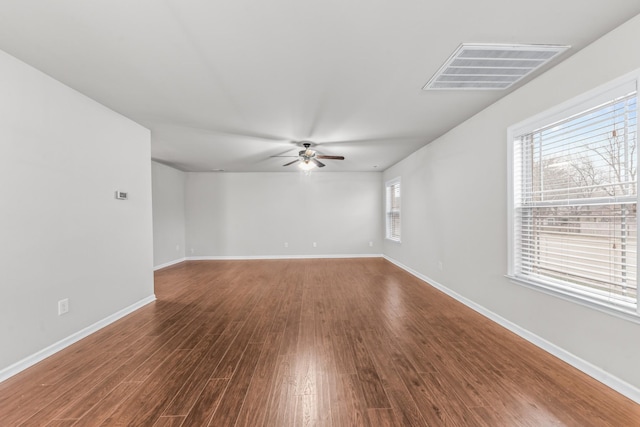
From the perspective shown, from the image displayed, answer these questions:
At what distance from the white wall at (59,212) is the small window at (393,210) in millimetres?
5235

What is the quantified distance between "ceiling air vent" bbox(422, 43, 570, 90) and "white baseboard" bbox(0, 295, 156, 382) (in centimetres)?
418

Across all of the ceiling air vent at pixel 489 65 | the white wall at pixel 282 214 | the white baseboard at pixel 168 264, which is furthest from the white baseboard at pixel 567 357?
the white baseboard at pixel 168 264

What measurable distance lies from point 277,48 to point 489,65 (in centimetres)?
174

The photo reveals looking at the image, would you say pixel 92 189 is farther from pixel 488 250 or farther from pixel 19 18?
pixel 488 250

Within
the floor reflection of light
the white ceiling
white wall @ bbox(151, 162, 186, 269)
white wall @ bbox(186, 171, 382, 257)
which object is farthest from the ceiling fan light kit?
white wall @ bbox(151, 162, 186, 269)

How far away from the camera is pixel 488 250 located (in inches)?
118

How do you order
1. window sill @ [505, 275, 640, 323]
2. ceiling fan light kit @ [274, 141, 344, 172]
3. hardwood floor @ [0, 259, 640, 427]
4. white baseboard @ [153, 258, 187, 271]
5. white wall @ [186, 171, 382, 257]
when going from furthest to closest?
white wall @ [186, 171, 382, 257]
white baseboard @ [153, 258, 187, 271]
ceiling fan light kit @ [274, 141, 344, 172]
window sill @ [505, 275, 640, 323]
hardwood floor @ [0, 259, 640, 427]

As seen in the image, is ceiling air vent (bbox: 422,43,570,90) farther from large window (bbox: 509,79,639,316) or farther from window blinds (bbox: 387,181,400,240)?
window blinds (bbox: 387,181,400,240)

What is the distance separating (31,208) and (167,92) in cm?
154

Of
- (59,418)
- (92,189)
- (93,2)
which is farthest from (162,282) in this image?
(93,2)

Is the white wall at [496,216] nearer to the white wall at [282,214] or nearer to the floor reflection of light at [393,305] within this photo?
the floor reflection of light at [393,305]

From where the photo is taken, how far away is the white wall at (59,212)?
6.57 feet

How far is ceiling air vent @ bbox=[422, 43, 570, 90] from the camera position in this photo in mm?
1915

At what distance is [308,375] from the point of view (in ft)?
6.31
